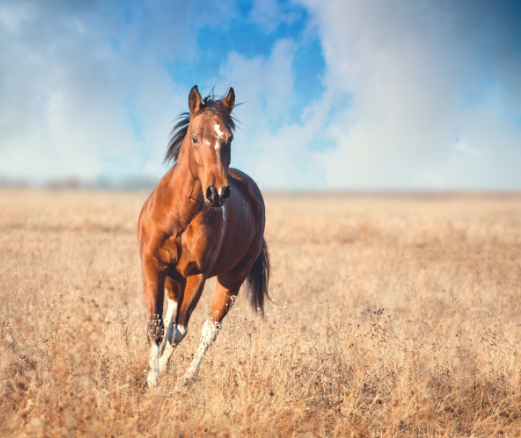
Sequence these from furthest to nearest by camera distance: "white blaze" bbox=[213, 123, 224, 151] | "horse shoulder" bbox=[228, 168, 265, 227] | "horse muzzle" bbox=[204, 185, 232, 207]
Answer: "horse shoulder" bbox=[228, 168, 265, 227] → "white blaze" bbox=[213, 123, 224, 151] → "horse muzzle" bbox=[204, 185, 232, 207]

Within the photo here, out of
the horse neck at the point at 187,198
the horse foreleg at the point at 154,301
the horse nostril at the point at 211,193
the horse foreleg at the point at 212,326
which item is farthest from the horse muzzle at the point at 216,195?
the horse foreleg at the point at 212,326

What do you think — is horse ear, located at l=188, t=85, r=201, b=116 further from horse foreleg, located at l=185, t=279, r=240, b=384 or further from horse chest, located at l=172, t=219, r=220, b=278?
horse foreleg, located at l=185, t=279, r=240, b=384

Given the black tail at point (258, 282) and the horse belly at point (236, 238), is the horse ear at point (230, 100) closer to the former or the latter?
the horse belly at point (236, 238)

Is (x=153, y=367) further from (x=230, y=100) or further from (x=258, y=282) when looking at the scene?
(x=230, y=100)

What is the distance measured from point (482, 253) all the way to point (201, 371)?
10.5 metres

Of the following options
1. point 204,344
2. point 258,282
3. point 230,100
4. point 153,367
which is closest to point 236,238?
point 204,344

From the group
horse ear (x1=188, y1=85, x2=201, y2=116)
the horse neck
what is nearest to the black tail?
the horse neck

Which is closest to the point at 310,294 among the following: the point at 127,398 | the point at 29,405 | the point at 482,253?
the point at 127,398

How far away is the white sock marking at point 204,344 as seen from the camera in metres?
3.74

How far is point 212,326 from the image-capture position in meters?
4.39

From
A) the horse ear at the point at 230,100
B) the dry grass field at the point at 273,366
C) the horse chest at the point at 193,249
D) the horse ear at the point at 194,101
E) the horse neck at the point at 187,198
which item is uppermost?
the horse ear at the point at 230,100

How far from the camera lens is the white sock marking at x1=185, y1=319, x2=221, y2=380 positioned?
12.3 ft

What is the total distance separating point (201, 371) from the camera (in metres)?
3.93

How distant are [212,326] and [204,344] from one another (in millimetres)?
398
